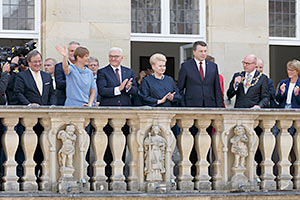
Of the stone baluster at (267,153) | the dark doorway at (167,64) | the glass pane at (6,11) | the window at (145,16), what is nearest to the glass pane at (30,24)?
the glass pane at (6,11)

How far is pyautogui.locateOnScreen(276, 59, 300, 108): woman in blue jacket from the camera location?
11.8 metres

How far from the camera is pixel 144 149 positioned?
10.3 meters

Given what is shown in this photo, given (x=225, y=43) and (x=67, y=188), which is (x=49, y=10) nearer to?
(x=225, y=43)

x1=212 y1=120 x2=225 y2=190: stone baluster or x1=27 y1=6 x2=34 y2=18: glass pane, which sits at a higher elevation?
x1=27 y1=6 x2=34 y2=18: glass pane

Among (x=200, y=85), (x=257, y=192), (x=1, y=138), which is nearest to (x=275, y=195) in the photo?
(x=257, y=192)

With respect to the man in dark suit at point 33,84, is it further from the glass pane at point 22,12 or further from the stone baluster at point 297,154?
the stone baluster at point 297,154

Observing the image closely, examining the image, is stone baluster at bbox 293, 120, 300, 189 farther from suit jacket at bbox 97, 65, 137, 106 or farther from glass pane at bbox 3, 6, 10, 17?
glass pane at bbox 3, 6, 10, 17

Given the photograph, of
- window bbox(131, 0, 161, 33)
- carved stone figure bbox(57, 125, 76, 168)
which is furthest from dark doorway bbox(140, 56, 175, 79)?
carved stone figure bbox(57, 125, 76, 168)

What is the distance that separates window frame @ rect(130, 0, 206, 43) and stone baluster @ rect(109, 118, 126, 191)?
421 cm

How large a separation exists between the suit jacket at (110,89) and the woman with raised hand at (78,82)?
34 centimetres

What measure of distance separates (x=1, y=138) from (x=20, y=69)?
1.36 meters

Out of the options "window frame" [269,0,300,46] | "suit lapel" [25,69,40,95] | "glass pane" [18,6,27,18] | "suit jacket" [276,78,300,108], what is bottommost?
"suit jacket" [276,78,300,108]

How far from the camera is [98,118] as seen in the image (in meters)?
10.1

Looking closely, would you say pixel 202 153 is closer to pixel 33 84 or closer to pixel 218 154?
pixel 218 154
